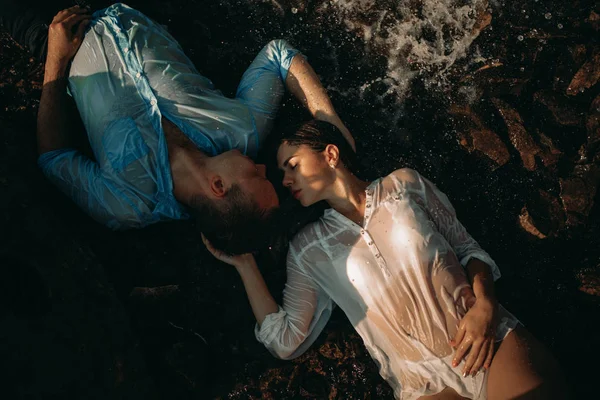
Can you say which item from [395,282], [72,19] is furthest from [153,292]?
[72,19]

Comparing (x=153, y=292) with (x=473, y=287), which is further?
(x=153, y=292)

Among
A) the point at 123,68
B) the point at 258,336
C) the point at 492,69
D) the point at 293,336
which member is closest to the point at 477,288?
the point at 293,336

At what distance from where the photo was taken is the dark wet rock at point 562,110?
4.69 meters

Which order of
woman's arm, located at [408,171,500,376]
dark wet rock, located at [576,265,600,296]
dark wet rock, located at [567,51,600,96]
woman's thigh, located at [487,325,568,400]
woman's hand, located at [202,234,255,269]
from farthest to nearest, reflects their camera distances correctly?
dark wet rock, located at [567,51,600,96], dark wet rock, located at [576,265,600,296], woman's hand, located at [202,234,255,269], woman's arm, located at [408,171,500,376], woman's thigh, located at [487,325,568,400]

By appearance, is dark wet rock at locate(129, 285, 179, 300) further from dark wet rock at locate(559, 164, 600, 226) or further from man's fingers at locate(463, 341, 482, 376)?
dark wet rock at locate(559, 164, 600, 226)

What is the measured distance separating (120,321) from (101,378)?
43cm

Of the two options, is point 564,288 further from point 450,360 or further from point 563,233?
point 450,360

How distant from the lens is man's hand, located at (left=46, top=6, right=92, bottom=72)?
3803mm

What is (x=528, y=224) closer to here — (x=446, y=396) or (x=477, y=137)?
(x=477, y=137)

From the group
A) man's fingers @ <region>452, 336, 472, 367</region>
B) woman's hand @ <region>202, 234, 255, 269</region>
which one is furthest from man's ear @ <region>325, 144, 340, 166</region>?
man's fingers @ <region>452, 336, 472, 367</region>

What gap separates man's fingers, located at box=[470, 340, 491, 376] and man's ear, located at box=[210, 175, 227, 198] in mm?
1993

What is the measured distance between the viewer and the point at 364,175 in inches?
187

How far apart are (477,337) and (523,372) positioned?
36cm

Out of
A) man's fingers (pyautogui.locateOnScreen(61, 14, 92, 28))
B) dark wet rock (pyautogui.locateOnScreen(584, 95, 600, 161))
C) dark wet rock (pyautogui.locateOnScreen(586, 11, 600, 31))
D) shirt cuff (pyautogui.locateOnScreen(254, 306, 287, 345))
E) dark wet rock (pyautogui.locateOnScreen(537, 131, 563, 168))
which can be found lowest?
shirt cuff (pyautogui.locateOnScreen(254, 306, 287, 345))
